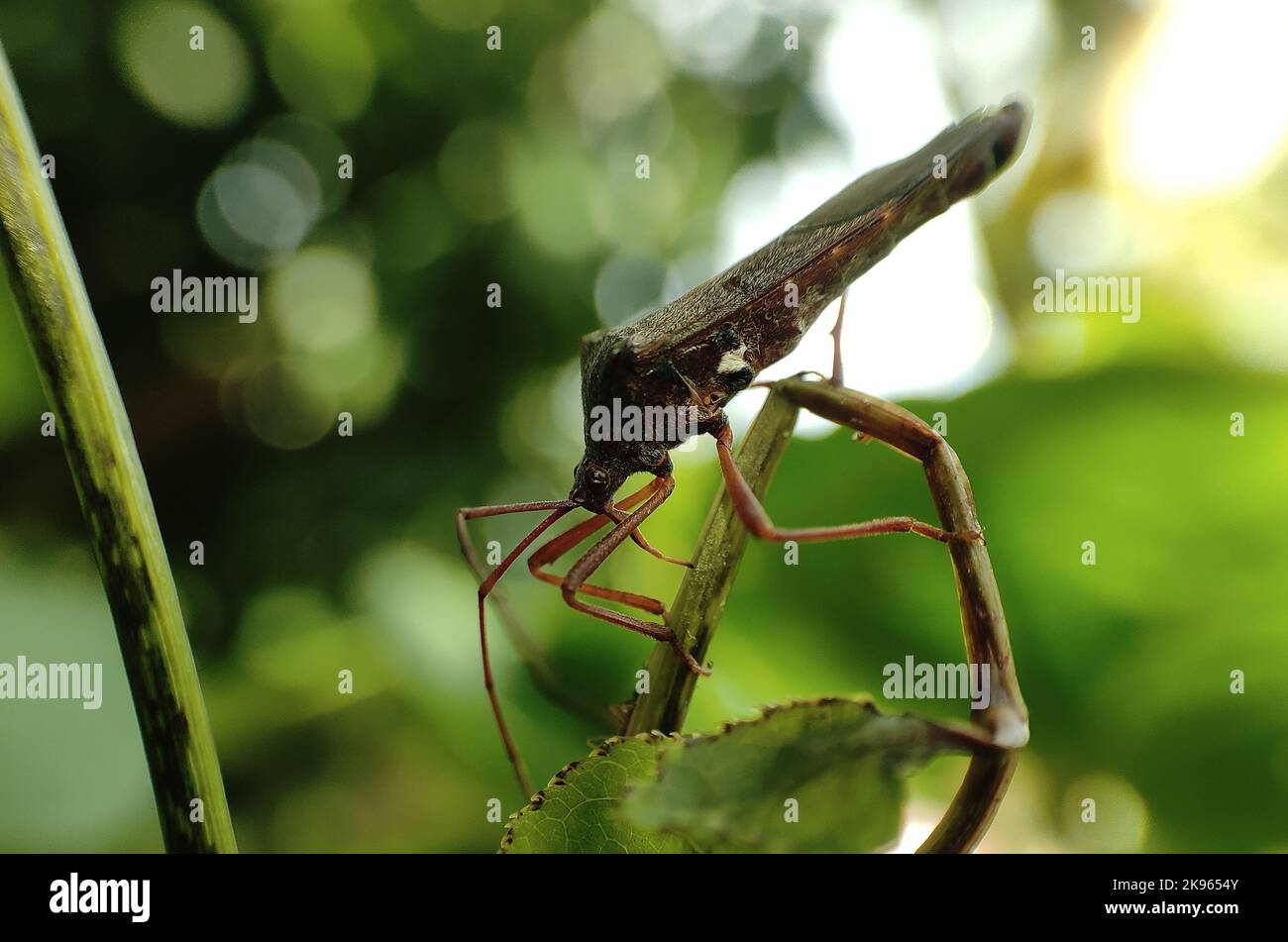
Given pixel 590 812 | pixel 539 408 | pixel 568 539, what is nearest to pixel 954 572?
pixel 590 812

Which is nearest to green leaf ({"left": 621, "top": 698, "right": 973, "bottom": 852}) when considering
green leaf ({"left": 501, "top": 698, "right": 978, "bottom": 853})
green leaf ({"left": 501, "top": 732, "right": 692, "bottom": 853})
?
green leaf ({"left": 501, "top": 698, "right": 978, "bottom": 853})

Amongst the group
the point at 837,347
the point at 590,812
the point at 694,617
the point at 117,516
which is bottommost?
the point at 590,812

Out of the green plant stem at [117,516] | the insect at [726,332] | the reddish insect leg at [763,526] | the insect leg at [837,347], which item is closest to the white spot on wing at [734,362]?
the insect at [726,332]

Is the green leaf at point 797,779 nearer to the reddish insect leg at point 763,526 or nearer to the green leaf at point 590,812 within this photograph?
the green leaf at point 590,812

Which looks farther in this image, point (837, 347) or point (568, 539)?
point (568, 539)

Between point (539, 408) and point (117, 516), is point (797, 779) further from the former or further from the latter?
point (539, 408)

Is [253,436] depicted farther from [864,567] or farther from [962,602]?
[962,602]

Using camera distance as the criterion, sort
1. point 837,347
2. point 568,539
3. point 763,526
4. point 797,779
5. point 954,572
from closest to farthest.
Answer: point 797,779 → point 954,572 → point 763,526 → point 837,347 → point 568,539

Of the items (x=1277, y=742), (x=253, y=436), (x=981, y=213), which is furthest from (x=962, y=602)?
(x=253, y=436)
